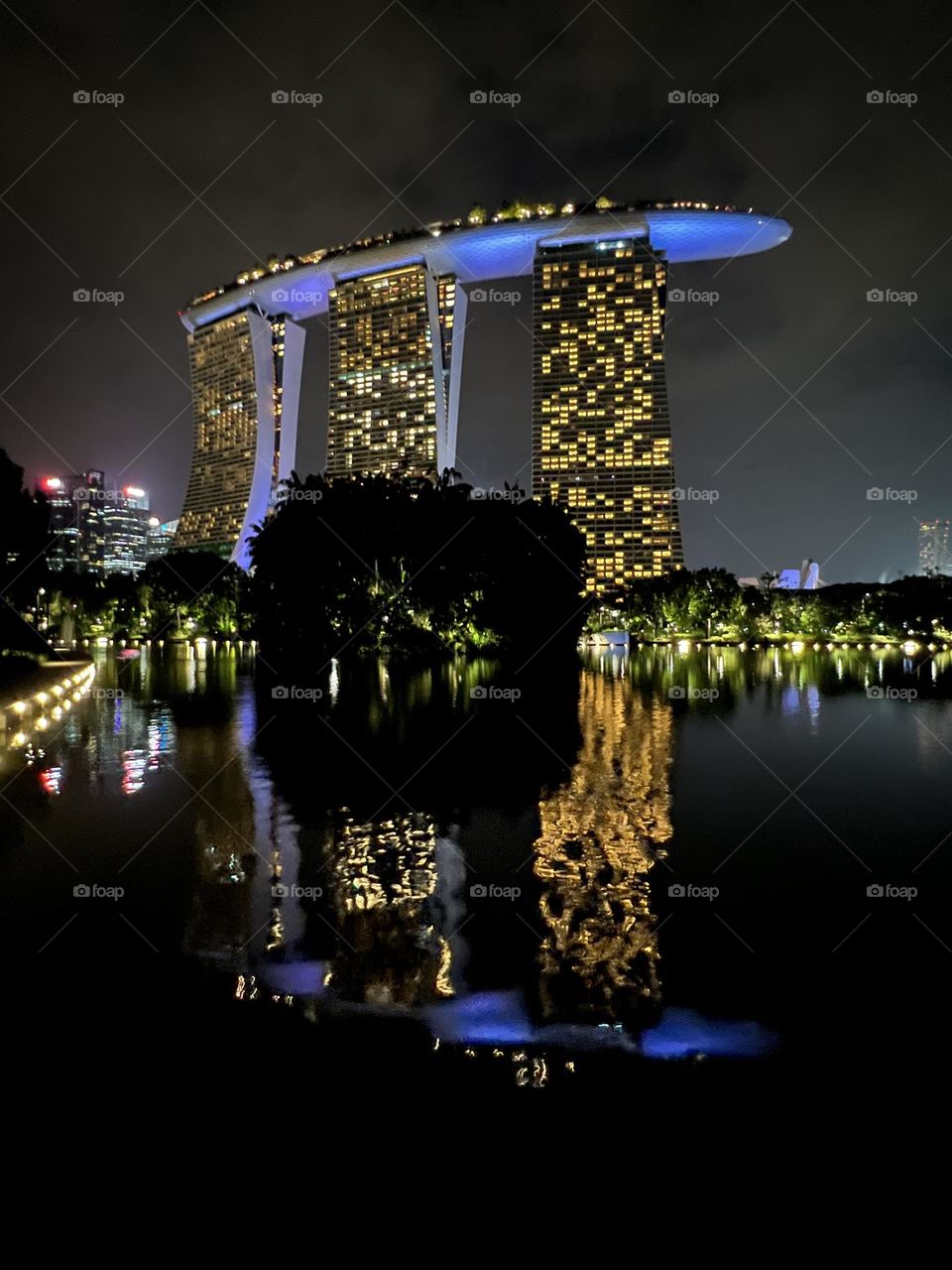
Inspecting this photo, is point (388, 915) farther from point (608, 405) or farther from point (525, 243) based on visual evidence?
point (525, 243)

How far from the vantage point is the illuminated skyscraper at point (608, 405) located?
125 m

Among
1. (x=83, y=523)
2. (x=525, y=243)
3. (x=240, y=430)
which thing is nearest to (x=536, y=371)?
(x=525, y=243)

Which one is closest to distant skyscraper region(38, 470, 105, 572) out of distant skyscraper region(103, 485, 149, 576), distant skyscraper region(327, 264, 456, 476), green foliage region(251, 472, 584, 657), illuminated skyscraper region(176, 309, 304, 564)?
distant skyscraper region(103, 485, 149, 576)

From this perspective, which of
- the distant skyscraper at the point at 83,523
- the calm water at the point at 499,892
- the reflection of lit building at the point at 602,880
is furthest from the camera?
the distant skyscraper at the point at 83,523

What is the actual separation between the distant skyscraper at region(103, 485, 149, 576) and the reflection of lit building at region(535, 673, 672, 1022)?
557 ft

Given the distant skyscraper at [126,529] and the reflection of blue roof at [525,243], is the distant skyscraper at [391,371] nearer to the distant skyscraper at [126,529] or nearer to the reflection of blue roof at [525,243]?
the reflection of blue roof at [525,243]

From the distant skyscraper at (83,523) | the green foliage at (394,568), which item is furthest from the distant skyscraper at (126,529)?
the green foliage at (394,568)

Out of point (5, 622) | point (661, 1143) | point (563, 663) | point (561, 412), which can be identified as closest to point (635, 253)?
point (561, 412)

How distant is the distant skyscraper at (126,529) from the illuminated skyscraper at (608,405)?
293 feet

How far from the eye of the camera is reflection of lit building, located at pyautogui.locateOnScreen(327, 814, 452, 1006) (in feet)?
18.7

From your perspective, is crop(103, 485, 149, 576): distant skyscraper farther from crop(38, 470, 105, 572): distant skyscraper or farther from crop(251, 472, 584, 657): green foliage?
crop(251, 472, 584, 657): green foliage

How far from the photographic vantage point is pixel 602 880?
313 inches

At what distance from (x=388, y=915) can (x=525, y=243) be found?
14336 centimetres

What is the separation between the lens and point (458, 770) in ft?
44.0
